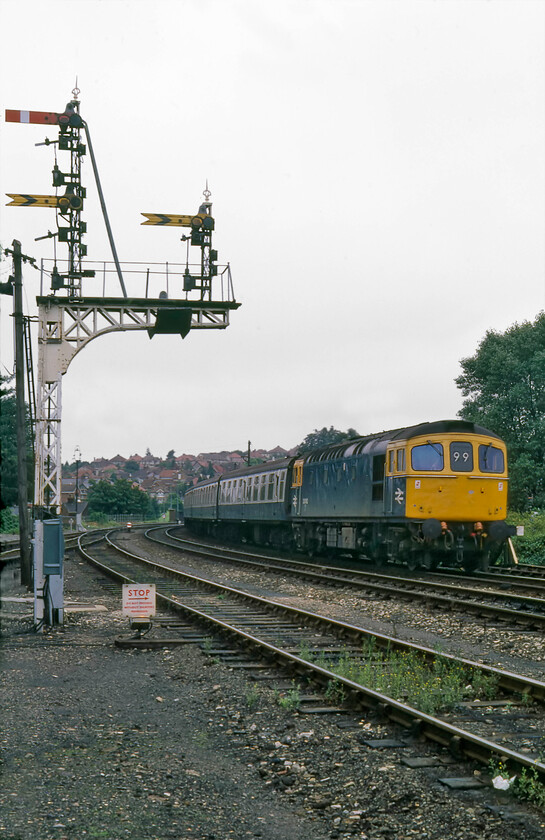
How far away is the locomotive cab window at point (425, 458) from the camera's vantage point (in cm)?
1984

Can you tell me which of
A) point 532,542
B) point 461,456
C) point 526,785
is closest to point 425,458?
point 461,456

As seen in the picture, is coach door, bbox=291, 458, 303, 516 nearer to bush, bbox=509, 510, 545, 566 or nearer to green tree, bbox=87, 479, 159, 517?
bush, bbox=509, 510, 545, 566

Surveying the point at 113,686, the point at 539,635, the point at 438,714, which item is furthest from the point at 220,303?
the point at 438,714

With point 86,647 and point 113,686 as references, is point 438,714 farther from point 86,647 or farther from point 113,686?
point 86,647

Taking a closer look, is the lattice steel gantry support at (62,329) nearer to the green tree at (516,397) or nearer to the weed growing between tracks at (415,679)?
the weed growing between tracks at (415,679)

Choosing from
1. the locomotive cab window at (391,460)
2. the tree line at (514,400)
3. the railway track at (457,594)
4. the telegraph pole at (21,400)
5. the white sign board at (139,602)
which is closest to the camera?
the white sign board at (139,602)

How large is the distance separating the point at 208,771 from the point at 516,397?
45687 mm

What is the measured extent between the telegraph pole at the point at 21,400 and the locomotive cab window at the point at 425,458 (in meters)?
8.35

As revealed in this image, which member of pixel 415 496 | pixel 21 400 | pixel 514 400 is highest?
pixel 514 400

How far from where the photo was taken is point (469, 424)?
819 inches

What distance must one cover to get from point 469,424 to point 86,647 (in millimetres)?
11967

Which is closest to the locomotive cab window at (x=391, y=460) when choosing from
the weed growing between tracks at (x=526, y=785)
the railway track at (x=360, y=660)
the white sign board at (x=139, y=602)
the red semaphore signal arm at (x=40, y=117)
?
the railway track at (x=360, y=660)

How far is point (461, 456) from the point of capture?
20.1 m

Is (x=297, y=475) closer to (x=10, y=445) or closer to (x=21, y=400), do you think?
(x=21, y=400)
